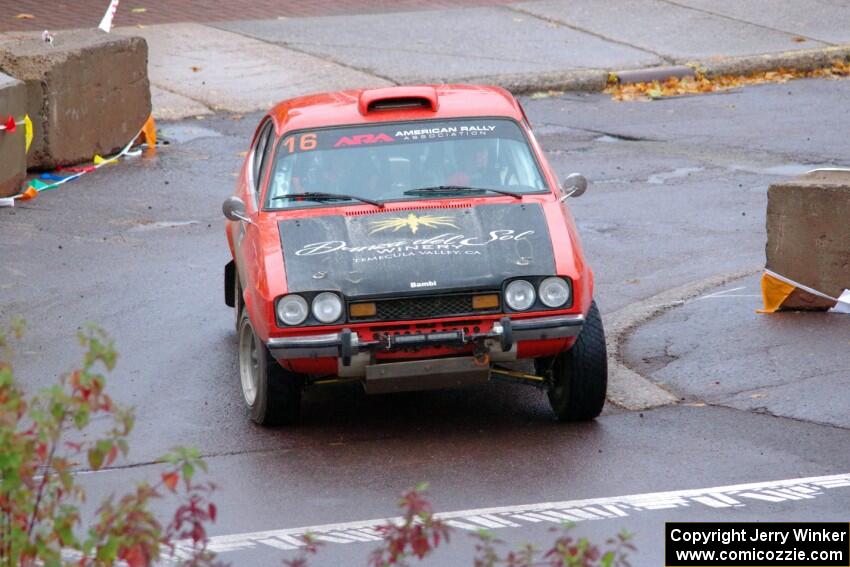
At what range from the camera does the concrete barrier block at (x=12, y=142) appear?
13.2m

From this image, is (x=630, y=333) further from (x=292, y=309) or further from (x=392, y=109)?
(x=292, y=309)

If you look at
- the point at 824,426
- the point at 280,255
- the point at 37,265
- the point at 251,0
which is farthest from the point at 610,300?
the point at 251,0

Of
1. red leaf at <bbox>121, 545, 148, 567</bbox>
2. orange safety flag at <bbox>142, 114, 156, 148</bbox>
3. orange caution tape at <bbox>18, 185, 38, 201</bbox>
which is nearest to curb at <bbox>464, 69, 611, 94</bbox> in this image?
orange safety flag at <bbox>142, 114, 156, 148</bbox>

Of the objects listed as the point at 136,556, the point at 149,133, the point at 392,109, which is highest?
the point at 149,133

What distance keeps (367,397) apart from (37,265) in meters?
3.98

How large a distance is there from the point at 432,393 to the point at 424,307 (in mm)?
1508

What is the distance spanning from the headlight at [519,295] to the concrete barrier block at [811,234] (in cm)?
290

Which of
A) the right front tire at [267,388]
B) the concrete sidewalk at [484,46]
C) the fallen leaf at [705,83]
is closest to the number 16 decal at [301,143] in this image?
the right front tire at [267,388]

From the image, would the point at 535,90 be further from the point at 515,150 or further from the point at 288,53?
the point at 515,150

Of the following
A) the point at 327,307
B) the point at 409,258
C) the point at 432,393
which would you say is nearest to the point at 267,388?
the point at 327,307

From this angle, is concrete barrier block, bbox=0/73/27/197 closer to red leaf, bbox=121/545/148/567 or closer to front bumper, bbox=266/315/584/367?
front bumper, bbox=266/315/584/367

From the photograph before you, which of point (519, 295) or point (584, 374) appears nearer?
point (519, 295)

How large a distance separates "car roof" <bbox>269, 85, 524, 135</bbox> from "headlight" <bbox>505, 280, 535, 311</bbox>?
157cm

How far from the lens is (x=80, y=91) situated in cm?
1459
